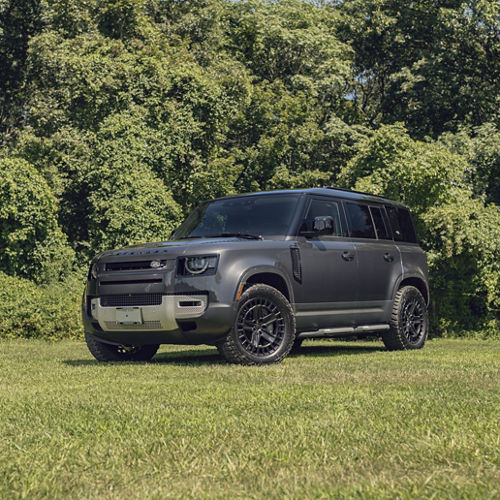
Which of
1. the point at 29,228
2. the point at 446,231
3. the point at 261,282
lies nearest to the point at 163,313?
the point at 261,282

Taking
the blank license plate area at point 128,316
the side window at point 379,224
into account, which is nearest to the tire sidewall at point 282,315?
the blank license plate area at point 128,316

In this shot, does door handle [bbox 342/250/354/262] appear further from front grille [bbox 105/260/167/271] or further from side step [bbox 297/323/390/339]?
front grille [bbox 105/260/167/271]

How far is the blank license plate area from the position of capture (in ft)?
28.4

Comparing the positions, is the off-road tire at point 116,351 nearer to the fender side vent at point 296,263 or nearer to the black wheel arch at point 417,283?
the fender side vent at point 296,263

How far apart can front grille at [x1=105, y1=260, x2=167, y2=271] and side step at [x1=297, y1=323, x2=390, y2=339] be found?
1.99 meters

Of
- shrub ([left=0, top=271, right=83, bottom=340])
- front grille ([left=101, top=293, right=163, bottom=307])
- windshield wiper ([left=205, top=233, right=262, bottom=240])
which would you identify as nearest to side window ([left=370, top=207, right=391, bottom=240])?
windshield wiper ([left=205, top=233, right=262, bottom=240])

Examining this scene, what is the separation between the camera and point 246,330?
8.87m

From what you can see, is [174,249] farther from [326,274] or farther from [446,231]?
[446,231]

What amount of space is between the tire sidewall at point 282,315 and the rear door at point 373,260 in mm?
1652

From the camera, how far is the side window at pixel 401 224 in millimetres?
11781

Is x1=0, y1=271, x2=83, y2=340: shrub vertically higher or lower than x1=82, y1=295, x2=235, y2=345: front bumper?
lower

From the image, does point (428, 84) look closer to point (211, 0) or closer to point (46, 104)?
point (211, 0)

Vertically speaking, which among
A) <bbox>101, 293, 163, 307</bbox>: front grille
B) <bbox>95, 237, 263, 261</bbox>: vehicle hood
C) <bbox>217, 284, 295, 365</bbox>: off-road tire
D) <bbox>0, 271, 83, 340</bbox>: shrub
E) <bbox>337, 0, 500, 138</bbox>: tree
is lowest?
<bbox>0, 271, 83, 340</bbox>: shrub

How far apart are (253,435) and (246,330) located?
449cm
